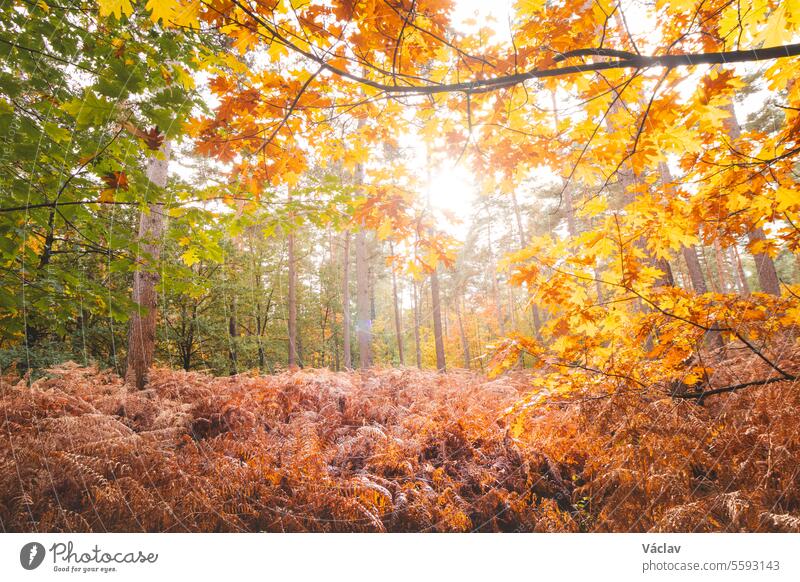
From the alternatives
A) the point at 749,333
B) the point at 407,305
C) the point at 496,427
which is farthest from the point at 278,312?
the point at 407,305

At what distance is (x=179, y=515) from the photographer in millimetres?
2041

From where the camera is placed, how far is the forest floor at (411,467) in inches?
68.1

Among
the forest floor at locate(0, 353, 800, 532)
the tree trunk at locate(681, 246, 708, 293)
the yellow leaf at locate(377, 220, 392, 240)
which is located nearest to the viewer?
the forest floor at locate(0, 353, 800, 532)

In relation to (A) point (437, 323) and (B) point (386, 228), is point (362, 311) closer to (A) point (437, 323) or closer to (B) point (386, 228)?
(A) point (437, 323)

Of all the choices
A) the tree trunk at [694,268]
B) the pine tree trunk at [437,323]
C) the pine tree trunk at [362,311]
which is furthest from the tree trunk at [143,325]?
the tree trunk at [694,268]

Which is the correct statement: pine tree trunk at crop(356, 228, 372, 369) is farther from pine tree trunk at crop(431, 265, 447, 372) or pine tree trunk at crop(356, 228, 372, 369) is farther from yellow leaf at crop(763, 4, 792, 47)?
yellow leaf at crop(763, 4, 792, 47)

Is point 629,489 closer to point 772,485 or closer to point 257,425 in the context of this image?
point 772,485

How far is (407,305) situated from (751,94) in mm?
29061
